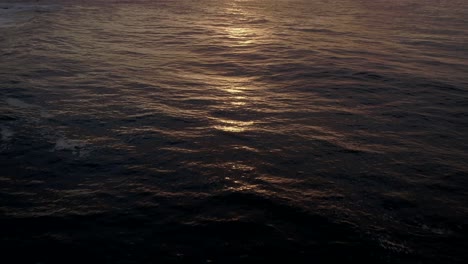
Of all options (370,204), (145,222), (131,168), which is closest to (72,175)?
(131,168)

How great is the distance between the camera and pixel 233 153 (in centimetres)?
826

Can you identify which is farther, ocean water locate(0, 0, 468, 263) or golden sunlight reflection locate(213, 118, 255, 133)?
golden sunlight reflection locate(213, 118, 255, 133)

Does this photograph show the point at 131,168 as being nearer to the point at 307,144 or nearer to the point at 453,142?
the point at 307,144

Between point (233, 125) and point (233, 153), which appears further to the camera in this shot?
point (233, 125)

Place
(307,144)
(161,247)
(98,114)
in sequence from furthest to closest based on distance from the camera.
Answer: (98,114), (307,144), (161,247)

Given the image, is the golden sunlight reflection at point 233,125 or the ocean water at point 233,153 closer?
the ocean water at point 233,153

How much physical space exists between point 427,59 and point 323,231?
1270 centimetres

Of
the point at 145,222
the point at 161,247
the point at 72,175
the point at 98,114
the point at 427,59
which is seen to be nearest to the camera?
the point at 161,247

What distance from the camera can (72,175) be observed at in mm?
7375

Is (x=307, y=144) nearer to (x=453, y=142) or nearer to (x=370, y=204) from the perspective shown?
(x=370, y=204)

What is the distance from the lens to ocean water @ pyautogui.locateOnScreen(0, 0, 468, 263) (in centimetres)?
570

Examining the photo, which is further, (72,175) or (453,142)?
(453,142)

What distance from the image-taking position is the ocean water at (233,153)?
570 centimetres

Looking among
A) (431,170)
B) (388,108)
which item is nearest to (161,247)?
(431,170)
